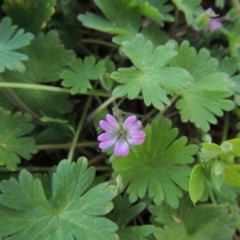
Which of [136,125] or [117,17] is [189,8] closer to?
[117,17]

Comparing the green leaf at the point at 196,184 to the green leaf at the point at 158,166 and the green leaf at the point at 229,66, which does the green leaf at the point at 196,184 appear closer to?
the green leaf at the point at 158,166

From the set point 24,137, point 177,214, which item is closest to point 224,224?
point 177,214

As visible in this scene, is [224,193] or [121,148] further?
[224,193]

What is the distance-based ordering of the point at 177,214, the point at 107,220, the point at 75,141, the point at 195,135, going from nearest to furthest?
the point at 107,220, the point at 177,214, the point at 75,141, the point at 195,135

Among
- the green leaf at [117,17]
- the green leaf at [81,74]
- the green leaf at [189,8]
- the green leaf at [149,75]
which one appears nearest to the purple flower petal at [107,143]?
the green leaf at [149,75]

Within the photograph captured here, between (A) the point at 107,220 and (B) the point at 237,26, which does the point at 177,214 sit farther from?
(B) the point at 237,26

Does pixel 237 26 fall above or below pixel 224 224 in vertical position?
above

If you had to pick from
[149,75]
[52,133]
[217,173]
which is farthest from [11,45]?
[217,173]

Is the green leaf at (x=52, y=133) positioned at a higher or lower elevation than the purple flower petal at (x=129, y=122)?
lower
